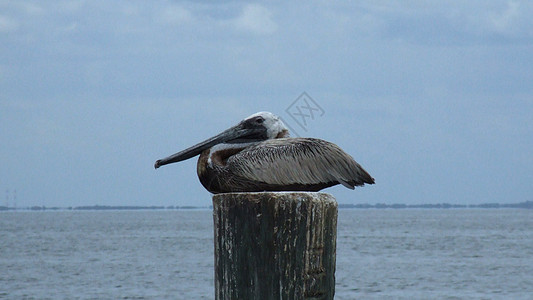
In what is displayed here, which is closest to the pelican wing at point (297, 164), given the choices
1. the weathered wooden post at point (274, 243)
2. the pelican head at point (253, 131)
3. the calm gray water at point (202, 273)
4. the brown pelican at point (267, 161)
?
the brown pelican at point (267, 161)

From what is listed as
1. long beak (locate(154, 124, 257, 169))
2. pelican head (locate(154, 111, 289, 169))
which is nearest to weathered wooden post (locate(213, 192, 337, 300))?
long beak (locate(154, 124, 257, 169))

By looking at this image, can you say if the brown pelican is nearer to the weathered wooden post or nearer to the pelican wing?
the pelican wing

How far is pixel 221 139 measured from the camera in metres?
4.84

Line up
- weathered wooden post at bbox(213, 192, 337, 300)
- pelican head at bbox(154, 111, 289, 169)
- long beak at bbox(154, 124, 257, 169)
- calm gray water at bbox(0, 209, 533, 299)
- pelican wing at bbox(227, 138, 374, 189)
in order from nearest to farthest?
weathered wooden post at bbox(213, 192, 337, 300) < pelican wing at bbox(227, 138, 374, 189) < long beak at bbox(154, 124, 257, 169) < pelican head at bbox(154, 111, 289, 169) < calm gray water at bbox(0, 209, 533, 299)

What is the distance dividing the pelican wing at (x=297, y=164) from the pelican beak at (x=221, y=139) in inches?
10.5

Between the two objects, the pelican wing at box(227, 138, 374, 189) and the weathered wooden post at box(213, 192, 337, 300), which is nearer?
the weathered wooden post at box(213, 192, 337, 300)

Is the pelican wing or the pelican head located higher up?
the pelican head

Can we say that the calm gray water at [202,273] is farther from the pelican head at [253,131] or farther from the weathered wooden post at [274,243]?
the weathered wooden post at [274,243]

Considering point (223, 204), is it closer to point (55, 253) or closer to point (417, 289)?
point (417, 289)

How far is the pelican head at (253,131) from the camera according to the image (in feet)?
15.8

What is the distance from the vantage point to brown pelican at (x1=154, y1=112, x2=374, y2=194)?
4.34 meters

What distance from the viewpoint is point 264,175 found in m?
4.30

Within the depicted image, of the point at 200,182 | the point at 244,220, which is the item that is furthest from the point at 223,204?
the point at 200,182

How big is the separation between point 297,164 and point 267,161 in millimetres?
180
